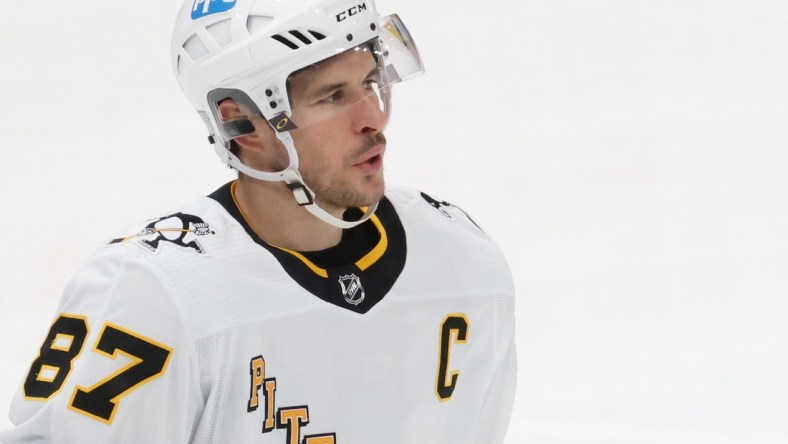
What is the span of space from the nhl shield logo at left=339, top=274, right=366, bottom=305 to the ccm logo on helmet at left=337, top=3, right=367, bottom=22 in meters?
0.43

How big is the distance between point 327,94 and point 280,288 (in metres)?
0.32

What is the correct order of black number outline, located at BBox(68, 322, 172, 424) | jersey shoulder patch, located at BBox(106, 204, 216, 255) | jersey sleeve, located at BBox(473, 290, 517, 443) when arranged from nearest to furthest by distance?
black number outline, located at BBox(68, 322, 172, 424), jersey shoulder patch, located at BBox(106, 204, 216, 255), jersey sleeve, located at BBox(473, 290, 517, 443)

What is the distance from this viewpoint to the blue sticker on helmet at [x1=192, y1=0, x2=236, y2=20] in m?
2.04

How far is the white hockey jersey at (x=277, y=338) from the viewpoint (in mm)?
1875

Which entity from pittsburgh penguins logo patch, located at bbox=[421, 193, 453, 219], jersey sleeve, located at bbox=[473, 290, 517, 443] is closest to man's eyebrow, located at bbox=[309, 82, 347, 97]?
pittsburgh penguins logo patch, located at bbox=[421, 193, 453, 219]

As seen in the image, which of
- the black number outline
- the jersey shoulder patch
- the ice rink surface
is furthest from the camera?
the ice rink surface

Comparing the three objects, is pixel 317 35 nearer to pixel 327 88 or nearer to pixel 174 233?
pixel 327 88

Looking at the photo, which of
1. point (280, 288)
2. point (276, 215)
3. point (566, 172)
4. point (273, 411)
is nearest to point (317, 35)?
point (276, 215)

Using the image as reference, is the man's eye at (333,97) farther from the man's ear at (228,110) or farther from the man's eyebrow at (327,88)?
the man's ear at (228,110)

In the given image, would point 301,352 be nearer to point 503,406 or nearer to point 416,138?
point 503,406

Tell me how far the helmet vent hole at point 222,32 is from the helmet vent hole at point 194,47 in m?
0.03

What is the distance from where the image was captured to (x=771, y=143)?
3.99 meters

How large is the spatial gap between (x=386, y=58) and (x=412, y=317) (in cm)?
46

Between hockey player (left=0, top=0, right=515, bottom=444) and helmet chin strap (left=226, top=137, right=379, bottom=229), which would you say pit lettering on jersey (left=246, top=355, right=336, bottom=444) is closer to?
hockey player (left=0, top=0, right=515, bottom=444)
